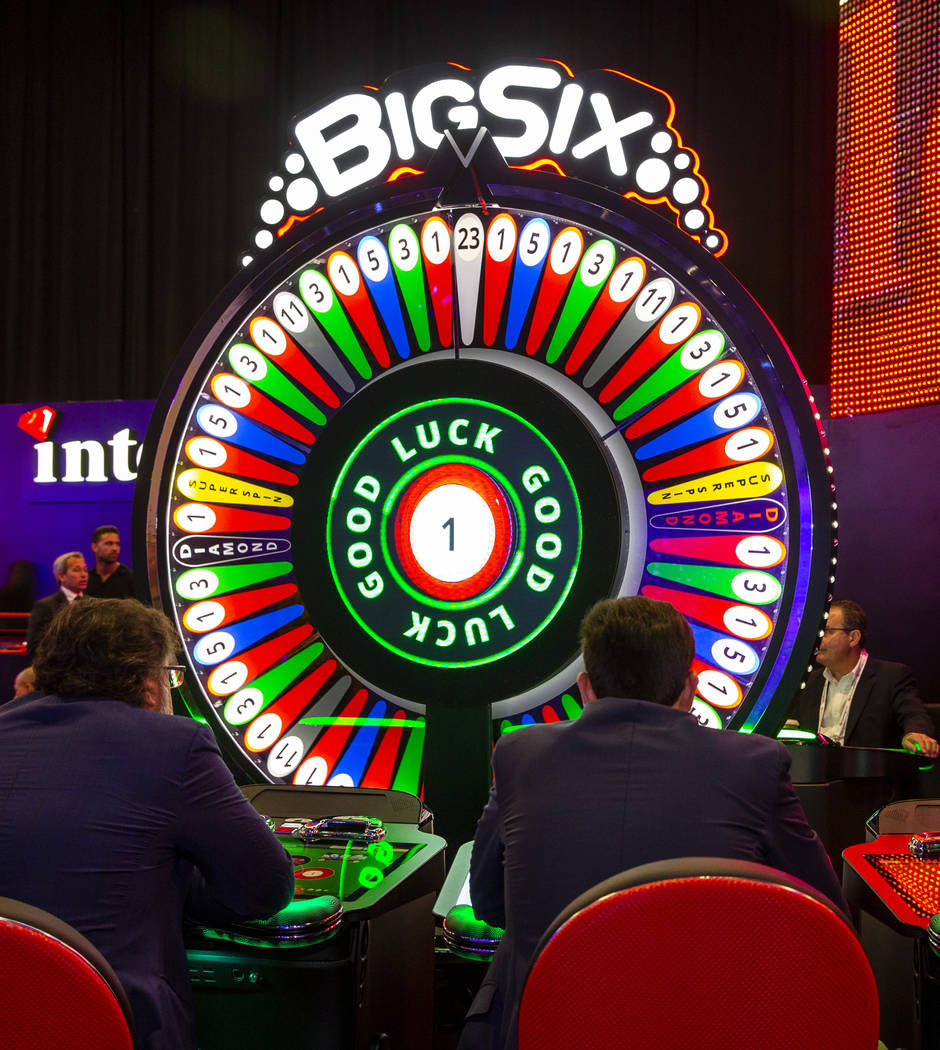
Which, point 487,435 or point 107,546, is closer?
point 487,435

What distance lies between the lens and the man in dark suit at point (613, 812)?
1437mm

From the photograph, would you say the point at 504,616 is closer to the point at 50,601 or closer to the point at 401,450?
the point at 401,450

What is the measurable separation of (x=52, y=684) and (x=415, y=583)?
82cm

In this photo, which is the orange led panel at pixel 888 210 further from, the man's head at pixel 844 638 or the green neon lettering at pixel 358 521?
the man's head at pixel 844 638

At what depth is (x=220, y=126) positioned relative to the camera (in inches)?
278

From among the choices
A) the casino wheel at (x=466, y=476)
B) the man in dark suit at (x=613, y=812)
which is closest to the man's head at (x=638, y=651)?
the man in dark suit at (x=613, y=812)

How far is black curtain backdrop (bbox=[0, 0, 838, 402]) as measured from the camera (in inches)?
231

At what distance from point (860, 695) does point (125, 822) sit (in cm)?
306

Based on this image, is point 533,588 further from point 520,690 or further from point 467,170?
point 467,170

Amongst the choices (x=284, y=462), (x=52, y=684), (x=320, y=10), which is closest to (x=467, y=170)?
(x=284, y=462)

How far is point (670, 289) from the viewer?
86.0 inches

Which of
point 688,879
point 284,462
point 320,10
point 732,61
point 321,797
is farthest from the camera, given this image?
point 320,10

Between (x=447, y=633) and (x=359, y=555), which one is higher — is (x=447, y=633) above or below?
below

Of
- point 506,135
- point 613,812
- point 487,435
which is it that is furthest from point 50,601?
point 613,812
